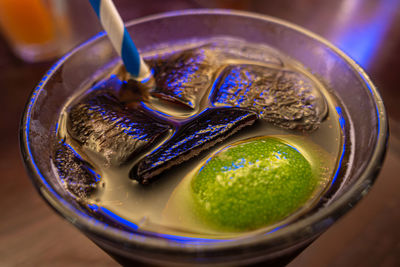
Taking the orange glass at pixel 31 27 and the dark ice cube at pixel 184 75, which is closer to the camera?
the dark ice cube at pixel 184 75

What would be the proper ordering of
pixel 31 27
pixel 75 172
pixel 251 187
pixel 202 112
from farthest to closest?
pixel 31 27
pixel 202 112
pixel 75 172
pixel 251 187

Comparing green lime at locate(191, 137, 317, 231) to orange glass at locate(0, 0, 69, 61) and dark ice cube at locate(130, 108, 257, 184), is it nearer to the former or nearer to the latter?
dark ice cube at locate(130, 108, 257, 184)

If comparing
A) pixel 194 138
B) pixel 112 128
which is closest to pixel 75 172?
pixel 112 128

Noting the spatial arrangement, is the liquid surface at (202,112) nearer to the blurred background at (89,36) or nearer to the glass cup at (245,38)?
the glass cup at (245,38)

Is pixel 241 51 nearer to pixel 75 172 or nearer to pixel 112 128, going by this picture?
pixel 112 128

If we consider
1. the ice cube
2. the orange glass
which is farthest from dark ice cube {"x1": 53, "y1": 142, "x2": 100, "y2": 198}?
the orange glass

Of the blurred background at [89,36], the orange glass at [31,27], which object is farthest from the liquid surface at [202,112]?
the orange glass at [31,27]

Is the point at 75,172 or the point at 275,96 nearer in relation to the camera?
the point at 75,172
